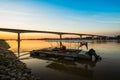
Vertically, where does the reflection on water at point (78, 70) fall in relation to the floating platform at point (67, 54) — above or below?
below

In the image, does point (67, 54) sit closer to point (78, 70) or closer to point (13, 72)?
point (78, 70)

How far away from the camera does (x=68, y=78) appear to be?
1335 centimetres

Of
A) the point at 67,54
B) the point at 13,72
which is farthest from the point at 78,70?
the point at 67,54

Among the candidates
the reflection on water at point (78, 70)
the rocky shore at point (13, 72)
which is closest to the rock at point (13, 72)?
the rocky shore at point (13, 72)

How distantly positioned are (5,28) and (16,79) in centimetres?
4404

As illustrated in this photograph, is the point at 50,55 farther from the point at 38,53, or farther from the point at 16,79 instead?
the point at 16,79

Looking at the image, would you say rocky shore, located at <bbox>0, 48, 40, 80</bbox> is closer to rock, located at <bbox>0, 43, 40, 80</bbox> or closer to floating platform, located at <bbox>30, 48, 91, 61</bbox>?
rock, located at <bbox>0, 43, 40, 80</bbox>

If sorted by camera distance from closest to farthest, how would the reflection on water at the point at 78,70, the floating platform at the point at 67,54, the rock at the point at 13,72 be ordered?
the rock at the point at 13,72 → the reflection on water at the point at 78,70 → the floating platform at the point at 67,54

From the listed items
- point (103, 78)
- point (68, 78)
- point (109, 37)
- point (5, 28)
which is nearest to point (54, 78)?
point (68, 78)

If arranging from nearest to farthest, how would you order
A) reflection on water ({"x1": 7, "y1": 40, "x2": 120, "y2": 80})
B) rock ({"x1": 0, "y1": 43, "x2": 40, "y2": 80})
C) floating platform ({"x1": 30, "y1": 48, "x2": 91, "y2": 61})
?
rock ({"x1": 0, "y1": 43, "x2": 40, "y2": 80})
reflection on water ({"x1": 7, "y1": 40, "x2": 120, "y2": 80})
floating platform ({"x1": 30, "y1": 48, "x2": 91, "y2": 61})

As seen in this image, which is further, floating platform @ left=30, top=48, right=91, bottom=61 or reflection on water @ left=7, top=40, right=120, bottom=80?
floating platform @ left=30, top=48, right=91, bottom=61

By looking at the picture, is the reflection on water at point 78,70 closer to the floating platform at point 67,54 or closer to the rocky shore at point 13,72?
the rocky shore at point 13,72

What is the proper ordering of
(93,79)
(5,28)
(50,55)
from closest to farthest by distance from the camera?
(93,79)
(50,55)
(5,28)

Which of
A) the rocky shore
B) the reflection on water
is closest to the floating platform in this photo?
the reflection on water
